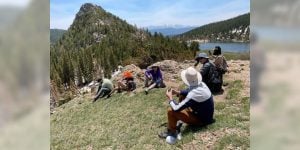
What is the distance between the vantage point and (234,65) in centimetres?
979

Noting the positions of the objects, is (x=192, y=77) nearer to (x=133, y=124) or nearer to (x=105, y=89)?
(x=133, y=124)

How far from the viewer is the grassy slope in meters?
4.66

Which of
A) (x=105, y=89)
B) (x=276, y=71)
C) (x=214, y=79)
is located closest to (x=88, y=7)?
(x=105, y=89)

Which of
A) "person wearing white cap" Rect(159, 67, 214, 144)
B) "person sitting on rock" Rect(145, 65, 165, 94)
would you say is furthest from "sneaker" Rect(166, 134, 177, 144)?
"person sitting on rock" Rect(145, 65, 165, 94)

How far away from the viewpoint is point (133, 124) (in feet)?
19.5

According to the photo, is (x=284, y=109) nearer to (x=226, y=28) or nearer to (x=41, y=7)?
(x=41, y=7)

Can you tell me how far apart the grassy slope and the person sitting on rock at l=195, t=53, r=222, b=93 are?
26cm

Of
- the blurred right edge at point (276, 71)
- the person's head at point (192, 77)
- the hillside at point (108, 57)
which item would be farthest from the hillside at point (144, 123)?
the hillside at point (108, 57)

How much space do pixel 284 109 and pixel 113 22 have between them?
41.0 meters

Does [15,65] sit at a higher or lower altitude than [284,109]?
higher

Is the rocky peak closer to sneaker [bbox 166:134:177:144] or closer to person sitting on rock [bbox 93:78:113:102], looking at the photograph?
person sitting on rock [bbox 93:78:113:102]

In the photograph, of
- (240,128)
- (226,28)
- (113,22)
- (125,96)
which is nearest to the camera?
(240,128)

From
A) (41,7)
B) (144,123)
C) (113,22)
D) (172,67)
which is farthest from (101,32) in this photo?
(41,7)

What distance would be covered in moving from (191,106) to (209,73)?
2.03 metres
